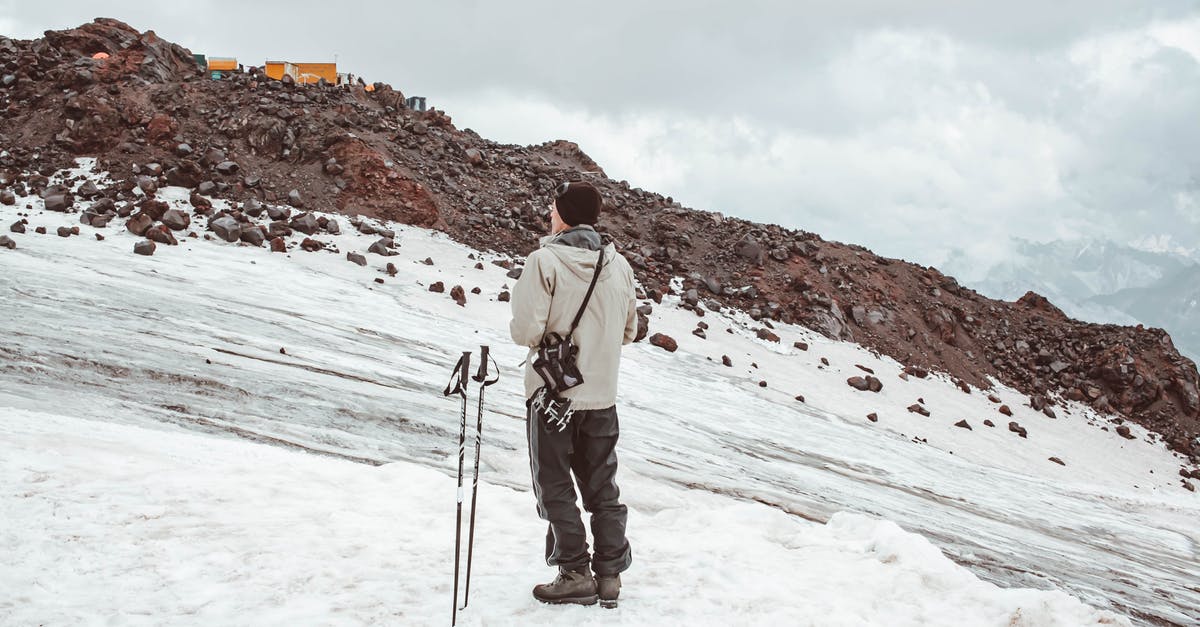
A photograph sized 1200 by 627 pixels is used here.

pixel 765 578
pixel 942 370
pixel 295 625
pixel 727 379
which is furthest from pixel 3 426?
pixel 942 370

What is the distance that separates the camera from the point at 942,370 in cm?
2480

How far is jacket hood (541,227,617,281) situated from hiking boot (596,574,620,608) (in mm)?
1927

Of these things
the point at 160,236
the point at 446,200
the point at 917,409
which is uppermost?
the point at 446,200

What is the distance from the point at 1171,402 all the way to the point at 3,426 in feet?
108

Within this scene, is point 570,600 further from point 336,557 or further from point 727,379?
point 727,379

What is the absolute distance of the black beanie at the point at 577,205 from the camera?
4609 mm

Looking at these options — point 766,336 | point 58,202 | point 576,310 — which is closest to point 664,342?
point 766,336

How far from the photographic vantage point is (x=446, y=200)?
24.9 metres

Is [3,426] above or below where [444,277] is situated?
below

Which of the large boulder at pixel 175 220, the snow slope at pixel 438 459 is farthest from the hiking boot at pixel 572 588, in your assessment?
the large boulder at pixel 175 220

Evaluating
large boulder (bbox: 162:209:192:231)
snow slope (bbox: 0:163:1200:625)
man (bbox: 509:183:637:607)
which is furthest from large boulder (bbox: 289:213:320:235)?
man (bbox: 509:183:637:607)

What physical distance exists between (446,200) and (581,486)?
2133cm

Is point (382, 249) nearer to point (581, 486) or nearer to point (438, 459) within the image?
point (438, 459)

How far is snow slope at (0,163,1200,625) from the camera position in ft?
17.6
